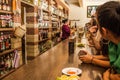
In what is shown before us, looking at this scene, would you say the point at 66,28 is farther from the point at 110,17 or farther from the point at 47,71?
the point at 110,17

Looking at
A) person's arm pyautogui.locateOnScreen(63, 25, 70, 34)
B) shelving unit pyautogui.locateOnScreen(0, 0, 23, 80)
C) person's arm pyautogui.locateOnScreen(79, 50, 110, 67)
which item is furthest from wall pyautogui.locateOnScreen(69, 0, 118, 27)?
person's arm pyautogui.locateOnScreen(79, 50, 110, 67)

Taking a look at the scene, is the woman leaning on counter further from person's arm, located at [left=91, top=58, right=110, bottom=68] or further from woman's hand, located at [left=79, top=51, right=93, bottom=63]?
woman's hand, located at [left=79, top=51, right=93, bottom=63]

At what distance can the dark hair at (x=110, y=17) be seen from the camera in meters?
1.01

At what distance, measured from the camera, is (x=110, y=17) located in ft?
3.32

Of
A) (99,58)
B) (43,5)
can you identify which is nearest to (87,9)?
(43,5)

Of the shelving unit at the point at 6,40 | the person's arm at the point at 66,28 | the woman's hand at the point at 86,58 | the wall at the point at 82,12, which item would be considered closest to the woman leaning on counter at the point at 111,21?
the woman's hand at the point at 86,58

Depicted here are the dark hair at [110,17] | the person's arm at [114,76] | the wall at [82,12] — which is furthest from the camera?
the wall at [82,12]

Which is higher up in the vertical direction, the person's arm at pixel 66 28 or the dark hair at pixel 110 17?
the dark hair at pixel 110 17

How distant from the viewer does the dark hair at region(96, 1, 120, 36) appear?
3.30 feet

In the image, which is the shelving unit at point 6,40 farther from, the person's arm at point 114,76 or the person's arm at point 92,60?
the person's arm at point 114,76

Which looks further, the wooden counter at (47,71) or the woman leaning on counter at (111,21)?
the wooden counter at (47,71)

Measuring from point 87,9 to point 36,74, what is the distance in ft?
36.2

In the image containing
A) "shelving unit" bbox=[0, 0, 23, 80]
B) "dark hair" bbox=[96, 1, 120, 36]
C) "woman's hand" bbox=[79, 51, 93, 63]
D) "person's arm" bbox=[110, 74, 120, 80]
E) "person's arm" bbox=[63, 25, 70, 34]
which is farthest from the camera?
"person's arm" bbox=[63, 25, 70, 34]

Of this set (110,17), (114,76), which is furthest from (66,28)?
(110,17)
